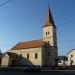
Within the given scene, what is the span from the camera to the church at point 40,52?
55.6 meters

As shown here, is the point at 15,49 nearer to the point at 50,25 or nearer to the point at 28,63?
the point at 28,63

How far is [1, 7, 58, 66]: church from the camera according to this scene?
55.6 meters

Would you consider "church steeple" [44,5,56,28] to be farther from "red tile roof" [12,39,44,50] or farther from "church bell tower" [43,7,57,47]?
"red tile roof" [12,39,44,50]

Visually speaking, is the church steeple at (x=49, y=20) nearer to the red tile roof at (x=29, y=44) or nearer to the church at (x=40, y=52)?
the church at (x=40, y=52)

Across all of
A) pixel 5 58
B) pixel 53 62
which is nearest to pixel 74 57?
pixel 53 62

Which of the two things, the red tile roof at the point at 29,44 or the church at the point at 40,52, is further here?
the red tile roof at the point at 29,44

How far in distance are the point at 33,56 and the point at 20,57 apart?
7231 mm

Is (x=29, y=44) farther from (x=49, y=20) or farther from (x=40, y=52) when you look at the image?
(x=49, y=20)

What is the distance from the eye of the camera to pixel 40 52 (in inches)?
2203

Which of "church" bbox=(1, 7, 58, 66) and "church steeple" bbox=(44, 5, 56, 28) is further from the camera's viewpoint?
"church steeple" bbox=(44, 5, 56, 28)

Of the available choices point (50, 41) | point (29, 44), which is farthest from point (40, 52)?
point (29, 44)

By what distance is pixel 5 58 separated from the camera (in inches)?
2445

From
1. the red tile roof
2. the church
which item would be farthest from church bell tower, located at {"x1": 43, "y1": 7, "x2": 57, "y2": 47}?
the red tile roof

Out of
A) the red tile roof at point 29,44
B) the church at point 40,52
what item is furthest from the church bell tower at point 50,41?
the red tile roof at point 29,44
